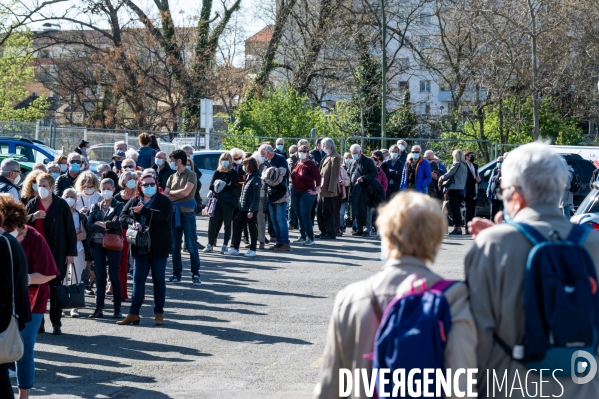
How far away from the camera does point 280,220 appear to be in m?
18.0

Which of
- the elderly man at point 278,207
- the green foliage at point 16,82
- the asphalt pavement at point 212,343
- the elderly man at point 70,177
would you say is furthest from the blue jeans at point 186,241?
the green foliage at point 16,82

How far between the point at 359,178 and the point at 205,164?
6375 mm

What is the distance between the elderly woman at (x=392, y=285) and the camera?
347cm

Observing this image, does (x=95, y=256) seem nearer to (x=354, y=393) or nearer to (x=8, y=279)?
(x=8, y=279)

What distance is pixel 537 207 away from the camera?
3691mm

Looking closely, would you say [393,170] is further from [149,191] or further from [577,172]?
[149,191]

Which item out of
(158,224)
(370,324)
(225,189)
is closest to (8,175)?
(158,224)

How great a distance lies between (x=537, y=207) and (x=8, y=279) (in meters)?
3.47

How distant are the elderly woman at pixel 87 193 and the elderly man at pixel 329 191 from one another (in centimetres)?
825

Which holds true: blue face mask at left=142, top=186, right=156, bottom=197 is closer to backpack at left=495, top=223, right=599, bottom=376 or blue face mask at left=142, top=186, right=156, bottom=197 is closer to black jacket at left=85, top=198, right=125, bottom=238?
black jacket at left=85, top=198, right=125, bottom=238

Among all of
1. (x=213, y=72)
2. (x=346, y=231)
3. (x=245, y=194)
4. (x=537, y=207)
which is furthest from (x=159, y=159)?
(x=213, y=72)

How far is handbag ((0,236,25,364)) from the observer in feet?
18.6

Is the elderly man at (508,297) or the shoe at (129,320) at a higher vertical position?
the elderly man at (508,297)

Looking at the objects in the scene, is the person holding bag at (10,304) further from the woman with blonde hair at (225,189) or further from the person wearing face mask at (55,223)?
the woman with blonde hair at (225,189)
